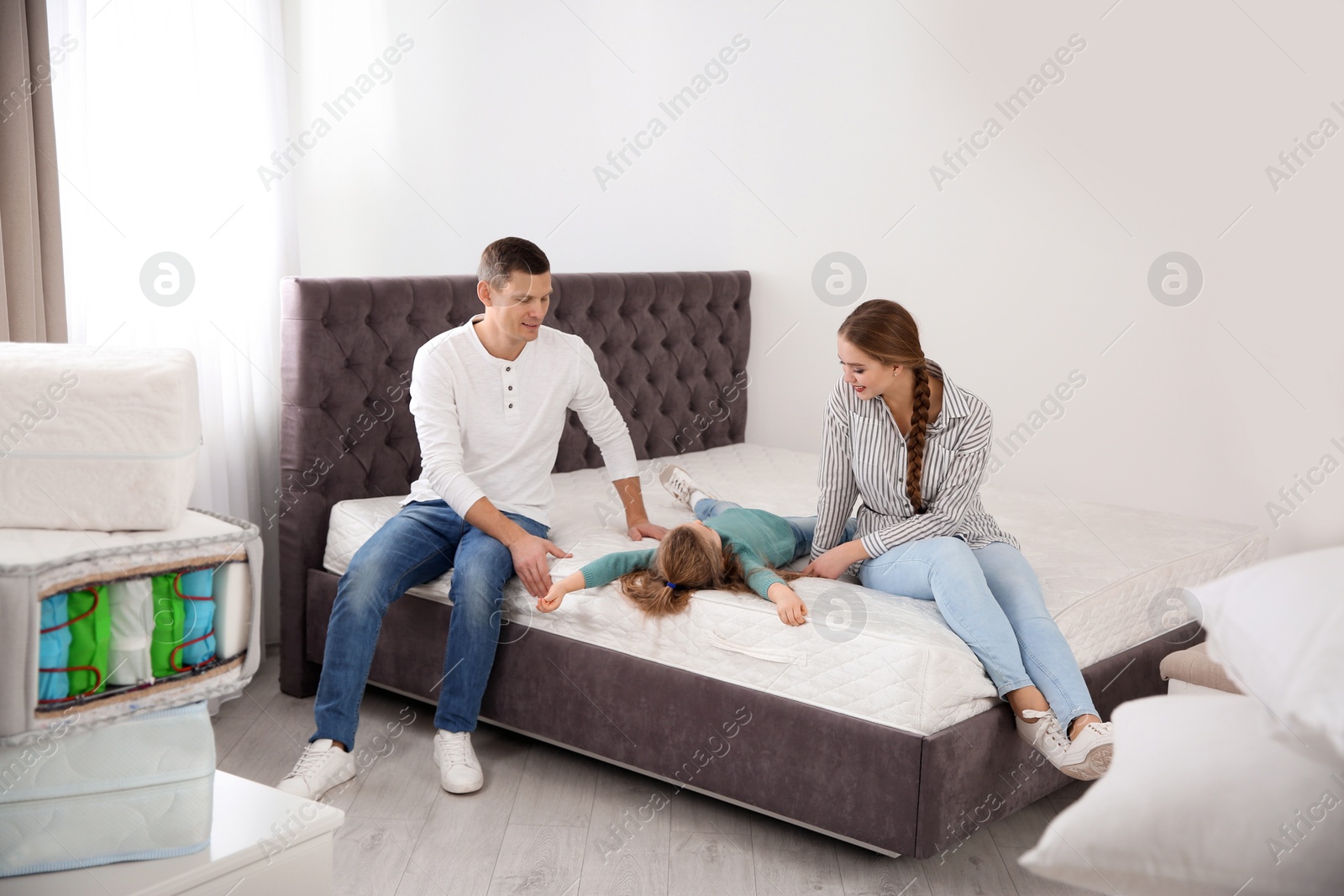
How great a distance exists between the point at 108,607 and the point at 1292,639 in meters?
1.06

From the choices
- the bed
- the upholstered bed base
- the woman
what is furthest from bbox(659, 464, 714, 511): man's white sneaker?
the upholstered bed base

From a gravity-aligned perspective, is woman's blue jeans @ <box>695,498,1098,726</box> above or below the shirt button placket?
below

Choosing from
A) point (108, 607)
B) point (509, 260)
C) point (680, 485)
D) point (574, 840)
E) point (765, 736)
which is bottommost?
point (574, 840)

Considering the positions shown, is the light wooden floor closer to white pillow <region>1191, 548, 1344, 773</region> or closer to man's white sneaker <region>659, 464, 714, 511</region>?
man's white sneaker <region>659, 464, 714, 511</region>

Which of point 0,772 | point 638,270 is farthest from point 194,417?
point 638,270

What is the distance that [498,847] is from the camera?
2.05 meters

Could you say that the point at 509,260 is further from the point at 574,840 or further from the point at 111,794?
the point at 111,794

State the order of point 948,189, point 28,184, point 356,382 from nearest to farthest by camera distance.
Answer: point 28,184 < point 356,382 < point 948,189

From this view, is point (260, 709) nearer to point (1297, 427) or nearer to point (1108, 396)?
point (1108, 396)

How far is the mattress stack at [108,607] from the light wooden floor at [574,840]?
30.5 inches

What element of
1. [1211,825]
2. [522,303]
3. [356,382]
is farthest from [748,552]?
[1211,825]

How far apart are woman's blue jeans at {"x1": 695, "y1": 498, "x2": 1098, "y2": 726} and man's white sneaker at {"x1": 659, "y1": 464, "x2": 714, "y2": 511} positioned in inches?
28.5

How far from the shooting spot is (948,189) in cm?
324

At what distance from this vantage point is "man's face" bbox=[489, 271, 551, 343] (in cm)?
242
